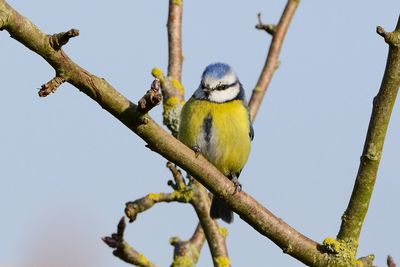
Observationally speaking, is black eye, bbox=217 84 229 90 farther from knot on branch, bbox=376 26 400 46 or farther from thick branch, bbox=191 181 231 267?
knot on branch, bbox=376 26 400 46

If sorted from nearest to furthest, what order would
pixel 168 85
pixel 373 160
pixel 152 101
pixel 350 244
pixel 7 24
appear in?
pixel 7 24, pixel 152 101, pixel 373 160, pixel 350 244, pixel 168 85

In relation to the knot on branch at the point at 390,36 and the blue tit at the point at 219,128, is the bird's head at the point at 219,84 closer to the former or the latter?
the blue tit at the point at 219,128

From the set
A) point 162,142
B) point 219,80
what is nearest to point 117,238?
point 162,142

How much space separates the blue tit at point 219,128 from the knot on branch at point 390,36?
2134 millimetres

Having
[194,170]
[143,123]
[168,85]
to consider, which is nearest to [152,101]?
[143,123]

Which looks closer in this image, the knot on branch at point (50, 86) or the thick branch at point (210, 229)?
the knot on branch at point (50, 86)

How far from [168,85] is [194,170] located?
2.37 metres

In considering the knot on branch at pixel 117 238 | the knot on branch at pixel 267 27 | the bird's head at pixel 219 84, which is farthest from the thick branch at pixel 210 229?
the knot on branch at pixel 267 27

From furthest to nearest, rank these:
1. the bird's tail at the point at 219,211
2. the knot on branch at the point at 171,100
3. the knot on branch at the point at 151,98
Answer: the knot on branch at the point at 171,100
the bird's tail at the point at 219,211
the knot on branch at the point at 151,98

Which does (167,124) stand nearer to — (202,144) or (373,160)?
(202,144)

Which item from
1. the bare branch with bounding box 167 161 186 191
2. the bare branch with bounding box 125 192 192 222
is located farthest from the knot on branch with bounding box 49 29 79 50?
the bare branch with bounding box 167 161 186 191

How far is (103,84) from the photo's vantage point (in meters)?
2.84

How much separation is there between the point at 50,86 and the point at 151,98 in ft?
1.14

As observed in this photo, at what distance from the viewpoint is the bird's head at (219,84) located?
5508 mm
